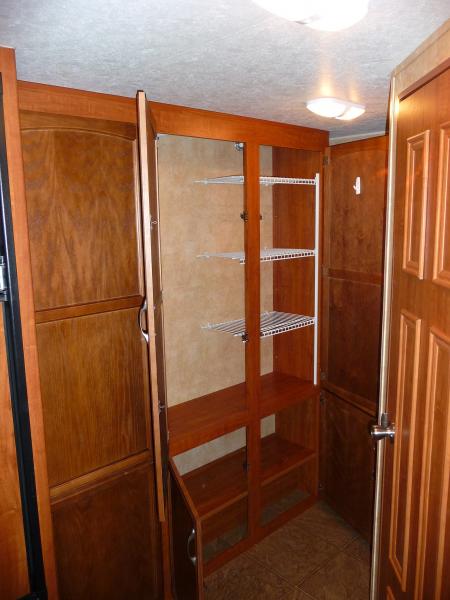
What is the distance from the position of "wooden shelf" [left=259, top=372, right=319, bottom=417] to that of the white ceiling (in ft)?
5.30

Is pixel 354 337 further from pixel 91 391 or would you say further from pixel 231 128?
pixel 91 391

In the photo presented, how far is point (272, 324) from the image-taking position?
281 centimetres

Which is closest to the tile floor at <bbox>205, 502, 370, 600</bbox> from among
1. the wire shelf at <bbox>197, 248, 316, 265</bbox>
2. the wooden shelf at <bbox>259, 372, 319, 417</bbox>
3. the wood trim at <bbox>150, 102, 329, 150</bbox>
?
the wooden shelf at <bbox>259, 372, 319, 417</bbox>

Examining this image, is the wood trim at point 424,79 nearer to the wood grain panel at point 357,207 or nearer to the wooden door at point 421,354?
the wooden door at point 421,354

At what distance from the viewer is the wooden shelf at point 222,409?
235cm

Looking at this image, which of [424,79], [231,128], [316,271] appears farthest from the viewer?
[316,271]

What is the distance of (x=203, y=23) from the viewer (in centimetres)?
115

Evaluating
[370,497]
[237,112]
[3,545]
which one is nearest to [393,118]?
[237,112]

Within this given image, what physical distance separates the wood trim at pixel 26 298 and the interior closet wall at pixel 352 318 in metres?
1.72

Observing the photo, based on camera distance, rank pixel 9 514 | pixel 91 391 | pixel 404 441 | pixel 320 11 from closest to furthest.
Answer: pixel 320 11, pixel 404 441, pixel 9 514, pixel 91 391

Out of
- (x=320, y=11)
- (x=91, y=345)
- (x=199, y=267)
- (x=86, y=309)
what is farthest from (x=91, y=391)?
(x=320, y=11)

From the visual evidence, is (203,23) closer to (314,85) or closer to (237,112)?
(314,85)

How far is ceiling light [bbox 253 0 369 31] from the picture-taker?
1.01 metres

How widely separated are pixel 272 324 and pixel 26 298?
1590 millimetres
